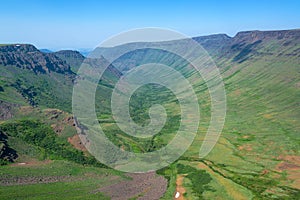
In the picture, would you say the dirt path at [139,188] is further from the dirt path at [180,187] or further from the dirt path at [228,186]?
the dirt path at [228,186]

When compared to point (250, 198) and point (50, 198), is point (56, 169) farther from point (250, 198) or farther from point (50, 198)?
point (250, 198)

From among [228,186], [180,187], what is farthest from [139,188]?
[228,186]

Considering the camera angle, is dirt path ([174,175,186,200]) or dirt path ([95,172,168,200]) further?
dirt path ([174,175,186,200])

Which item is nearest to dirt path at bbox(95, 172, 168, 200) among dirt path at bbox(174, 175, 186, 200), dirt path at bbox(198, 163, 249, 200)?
dirt path at bbox(174, 175, 186, 200)

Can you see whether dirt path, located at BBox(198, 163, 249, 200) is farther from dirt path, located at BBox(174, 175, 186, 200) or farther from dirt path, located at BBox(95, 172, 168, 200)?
dirt path, located at BBox(95, 172, 168, 200)

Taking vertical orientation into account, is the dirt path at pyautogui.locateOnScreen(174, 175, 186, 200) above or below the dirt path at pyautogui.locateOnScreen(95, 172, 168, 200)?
above

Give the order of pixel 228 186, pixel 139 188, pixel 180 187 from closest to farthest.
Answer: pixel 139 188
pixel 228 186
pixel 180 187

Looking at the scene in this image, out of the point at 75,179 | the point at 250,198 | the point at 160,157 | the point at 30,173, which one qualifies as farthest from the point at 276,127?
the point at 30,173

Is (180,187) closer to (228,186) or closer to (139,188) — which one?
(139,188)

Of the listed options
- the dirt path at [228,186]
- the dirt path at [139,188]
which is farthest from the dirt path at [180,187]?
the dirt path at [228,186]
